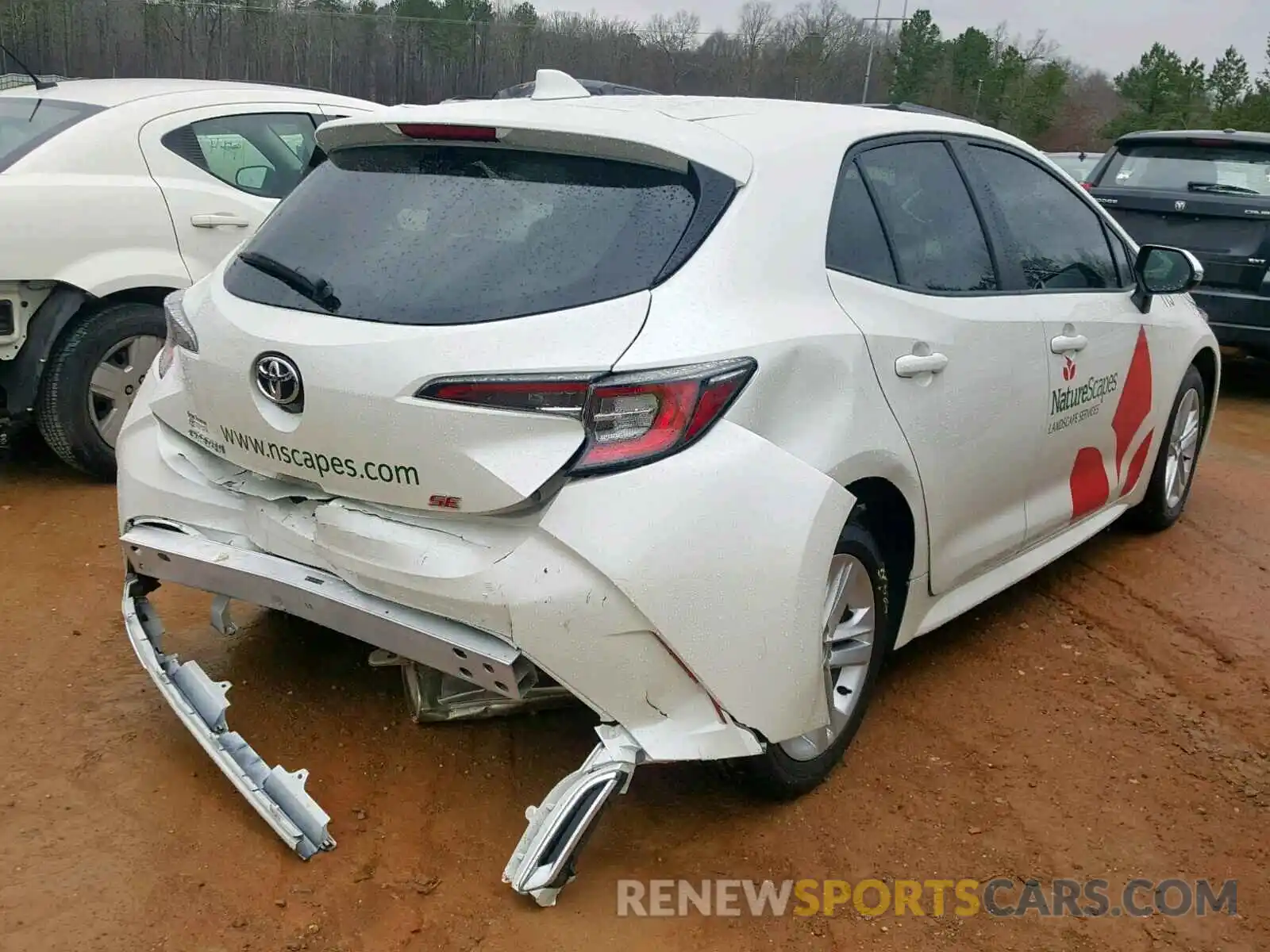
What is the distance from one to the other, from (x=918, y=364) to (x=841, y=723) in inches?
37.2

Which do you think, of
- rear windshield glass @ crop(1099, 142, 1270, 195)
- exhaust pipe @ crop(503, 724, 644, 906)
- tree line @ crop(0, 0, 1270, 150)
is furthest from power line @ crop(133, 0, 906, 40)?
exhaust pipe @ crop(503, 724, 644, 906)

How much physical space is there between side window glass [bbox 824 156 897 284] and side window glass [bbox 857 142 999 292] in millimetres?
48

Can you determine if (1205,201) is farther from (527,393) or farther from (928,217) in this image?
(527,393)

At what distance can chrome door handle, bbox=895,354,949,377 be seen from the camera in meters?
2.95

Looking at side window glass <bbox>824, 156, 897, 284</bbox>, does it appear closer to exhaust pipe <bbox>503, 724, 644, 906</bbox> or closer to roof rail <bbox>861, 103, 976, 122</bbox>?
roof rail <bbox>861, 103, 976, 122</bbox>

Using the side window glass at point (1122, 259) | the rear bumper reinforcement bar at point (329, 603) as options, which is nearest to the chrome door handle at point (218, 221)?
the rear bumper reinforcement bar at point (329, 603)

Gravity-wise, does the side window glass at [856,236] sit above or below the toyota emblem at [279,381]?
above

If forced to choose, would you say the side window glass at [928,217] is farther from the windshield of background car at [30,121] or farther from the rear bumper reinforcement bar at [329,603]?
the windshield of background car at [30,121]

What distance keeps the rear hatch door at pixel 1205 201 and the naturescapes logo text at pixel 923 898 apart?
5.90 meters

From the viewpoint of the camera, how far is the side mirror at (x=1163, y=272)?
419cm

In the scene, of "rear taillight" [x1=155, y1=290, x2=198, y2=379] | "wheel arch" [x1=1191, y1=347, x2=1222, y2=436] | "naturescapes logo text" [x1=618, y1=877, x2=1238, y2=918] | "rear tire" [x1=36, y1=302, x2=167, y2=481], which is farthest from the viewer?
"wheel arch" [x1=1191, y1=347, x2=1222, y2=436]

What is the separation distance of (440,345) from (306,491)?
1.85ft

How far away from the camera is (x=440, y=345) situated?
2418mm

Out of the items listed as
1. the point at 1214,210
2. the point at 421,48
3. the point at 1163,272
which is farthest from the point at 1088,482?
the point at 421,48
